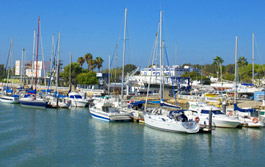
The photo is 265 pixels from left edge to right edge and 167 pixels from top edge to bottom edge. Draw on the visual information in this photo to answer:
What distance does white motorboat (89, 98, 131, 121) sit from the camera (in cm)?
4141

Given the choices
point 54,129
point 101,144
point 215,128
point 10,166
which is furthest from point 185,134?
point 10,166

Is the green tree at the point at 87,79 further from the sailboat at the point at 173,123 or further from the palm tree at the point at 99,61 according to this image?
the sailboat at the point at 173,123

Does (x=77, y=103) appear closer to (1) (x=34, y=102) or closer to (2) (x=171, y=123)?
(1) (x=34, y=102)

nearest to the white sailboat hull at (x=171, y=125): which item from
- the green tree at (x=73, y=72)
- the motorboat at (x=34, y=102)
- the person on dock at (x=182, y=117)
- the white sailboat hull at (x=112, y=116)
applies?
the person on dock at (x=182, y=117)

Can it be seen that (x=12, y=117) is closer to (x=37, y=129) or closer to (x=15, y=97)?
(x=37, y=129)

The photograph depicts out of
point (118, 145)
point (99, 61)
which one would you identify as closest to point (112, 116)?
point (118, 145)

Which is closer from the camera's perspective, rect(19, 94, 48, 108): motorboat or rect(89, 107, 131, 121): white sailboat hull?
rect(89, 107, 131, 121): white sailboat hull

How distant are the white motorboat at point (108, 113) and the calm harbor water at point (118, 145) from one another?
85 cm

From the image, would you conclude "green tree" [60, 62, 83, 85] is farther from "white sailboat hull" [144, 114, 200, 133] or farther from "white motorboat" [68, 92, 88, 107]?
"white sailboat hull" [144, 114, 200, 133]

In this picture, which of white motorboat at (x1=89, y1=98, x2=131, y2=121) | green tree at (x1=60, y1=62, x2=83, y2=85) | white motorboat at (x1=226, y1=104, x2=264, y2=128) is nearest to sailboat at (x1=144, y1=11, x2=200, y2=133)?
white motorboat at (x1=89, y1=98, x2=131, y2=121)

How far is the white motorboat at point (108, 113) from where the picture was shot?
41406 millimetres

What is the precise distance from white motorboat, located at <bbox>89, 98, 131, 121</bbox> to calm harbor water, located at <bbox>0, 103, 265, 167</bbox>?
851 mm

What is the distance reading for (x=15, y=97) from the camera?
6412 cm

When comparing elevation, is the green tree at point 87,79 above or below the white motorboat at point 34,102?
above
